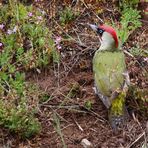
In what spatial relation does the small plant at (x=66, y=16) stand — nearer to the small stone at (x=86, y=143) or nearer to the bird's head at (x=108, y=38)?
the bird's head at (x=108, y=38)

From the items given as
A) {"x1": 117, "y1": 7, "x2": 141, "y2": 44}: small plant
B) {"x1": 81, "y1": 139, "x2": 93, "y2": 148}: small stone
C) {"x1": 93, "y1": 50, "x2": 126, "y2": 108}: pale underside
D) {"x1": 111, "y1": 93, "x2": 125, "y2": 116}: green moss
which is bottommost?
{"x1": 81, "y1": 139, "x2": 93, "y2": 148}: small stone

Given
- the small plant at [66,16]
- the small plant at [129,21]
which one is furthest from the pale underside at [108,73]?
the small plant at [66,16]

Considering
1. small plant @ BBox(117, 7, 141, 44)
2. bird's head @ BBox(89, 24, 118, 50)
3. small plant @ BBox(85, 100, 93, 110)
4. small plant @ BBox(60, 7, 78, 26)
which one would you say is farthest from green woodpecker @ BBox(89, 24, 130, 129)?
small plant @ BBox(60, 7, 78, 26)

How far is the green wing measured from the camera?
545 cm

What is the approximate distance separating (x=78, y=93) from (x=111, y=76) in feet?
1.62

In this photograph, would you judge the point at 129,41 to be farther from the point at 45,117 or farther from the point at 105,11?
the point at 45,117

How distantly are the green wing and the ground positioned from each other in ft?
0.86

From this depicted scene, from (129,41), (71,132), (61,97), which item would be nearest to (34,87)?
(61,97)

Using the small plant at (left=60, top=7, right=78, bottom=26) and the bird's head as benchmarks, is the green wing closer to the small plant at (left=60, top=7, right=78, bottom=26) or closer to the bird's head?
the bird's head

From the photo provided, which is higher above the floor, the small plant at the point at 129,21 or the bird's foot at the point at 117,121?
the small plant at the point at 129,21

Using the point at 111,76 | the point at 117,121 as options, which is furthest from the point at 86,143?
the point at 111,76

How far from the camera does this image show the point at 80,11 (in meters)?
6.80

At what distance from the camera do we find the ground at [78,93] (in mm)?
5301

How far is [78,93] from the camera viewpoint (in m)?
5.85
